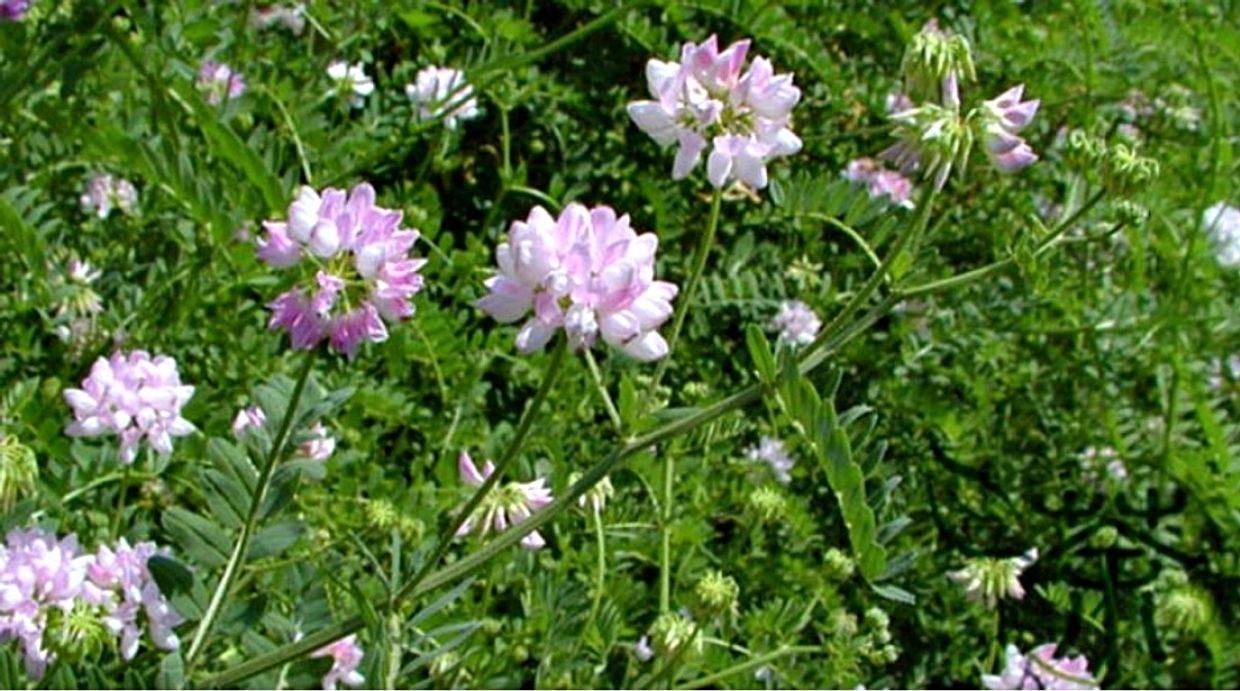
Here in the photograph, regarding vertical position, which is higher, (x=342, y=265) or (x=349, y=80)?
(x=342, y=265)

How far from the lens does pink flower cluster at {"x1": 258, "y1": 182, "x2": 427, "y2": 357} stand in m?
0.98

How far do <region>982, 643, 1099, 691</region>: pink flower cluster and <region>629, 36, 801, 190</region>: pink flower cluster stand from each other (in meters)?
0.72

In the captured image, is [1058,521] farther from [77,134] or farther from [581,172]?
[77,134]

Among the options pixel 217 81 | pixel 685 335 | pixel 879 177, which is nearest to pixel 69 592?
pixel 217 81

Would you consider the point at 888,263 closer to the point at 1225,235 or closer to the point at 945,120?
the point at 945,120

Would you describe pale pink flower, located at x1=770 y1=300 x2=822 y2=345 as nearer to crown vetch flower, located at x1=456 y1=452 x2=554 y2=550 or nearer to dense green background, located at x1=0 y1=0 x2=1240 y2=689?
dense green background, located at x1=0 y1=0 x2=1240 y2=689

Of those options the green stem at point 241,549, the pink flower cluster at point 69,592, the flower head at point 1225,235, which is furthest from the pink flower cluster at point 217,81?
the flower head at point 1225,235

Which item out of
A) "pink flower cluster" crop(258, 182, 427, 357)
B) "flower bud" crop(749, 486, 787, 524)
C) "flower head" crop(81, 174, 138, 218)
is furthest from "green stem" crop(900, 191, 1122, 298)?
"flower head" crop(81, 174, 138, 218)

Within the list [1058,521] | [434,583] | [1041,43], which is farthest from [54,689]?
[1041,43]

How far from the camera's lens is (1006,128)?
1.08 m

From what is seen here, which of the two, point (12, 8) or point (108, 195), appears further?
point (108, 195)

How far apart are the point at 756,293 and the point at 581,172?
327mm

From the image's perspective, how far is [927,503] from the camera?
→ 2.36 m

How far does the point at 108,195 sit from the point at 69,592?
1.11 m
